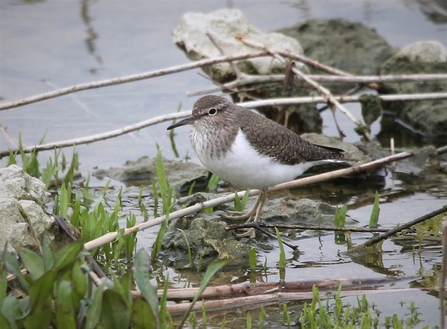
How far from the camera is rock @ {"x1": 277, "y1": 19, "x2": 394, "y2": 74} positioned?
452 inches

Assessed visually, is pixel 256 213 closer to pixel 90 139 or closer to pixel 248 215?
pixel 248 215

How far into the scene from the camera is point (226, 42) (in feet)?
32.9

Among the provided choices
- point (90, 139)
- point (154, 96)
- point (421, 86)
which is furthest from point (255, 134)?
point (154, 96)

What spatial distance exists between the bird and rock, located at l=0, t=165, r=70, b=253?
1582mm

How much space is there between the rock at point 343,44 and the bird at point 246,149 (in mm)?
4818

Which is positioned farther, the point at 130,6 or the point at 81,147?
the point at 130,6

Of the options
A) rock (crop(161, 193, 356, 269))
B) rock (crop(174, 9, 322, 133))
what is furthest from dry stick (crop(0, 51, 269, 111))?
rock (crop(161, 193, 356, 269))

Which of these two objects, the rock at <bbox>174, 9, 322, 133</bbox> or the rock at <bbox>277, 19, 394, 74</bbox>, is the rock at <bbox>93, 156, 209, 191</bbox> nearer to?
the rock at <bbox>174, 9, 322, 133</bbox>

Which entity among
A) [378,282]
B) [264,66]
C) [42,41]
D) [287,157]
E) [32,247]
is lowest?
[378,282]

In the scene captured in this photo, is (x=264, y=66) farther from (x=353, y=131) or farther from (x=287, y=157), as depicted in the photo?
(x=287, y=157)

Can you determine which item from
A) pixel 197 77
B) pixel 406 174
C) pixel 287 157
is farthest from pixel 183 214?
pixel 197 77

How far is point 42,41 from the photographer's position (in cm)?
1224

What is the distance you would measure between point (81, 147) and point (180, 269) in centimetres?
392

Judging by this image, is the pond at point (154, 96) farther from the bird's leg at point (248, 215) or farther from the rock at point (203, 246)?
the bird's leg at point (248, 215)
